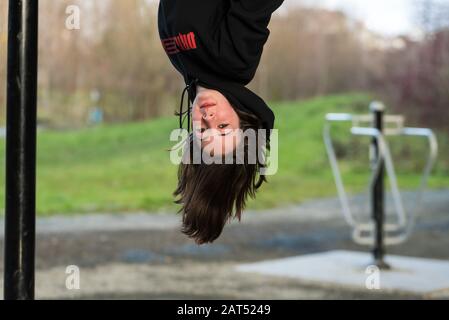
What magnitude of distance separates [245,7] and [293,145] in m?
14.8

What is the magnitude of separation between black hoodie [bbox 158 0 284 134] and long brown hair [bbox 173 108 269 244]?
4 cm

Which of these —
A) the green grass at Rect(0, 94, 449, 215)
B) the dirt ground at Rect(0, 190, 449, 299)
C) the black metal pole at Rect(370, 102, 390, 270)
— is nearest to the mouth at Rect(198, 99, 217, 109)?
the dirt ground at Rect(0, 190, 449, 299)

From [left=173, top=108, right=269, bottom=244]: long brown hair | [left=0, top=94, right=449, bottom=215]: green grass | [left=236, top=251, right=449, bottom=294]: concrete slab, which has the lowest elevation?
[left=236, top=251, right=449, bottom=294]: concrete slab

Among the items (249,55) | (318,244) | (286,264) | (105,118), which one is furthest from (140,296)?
(105,118)

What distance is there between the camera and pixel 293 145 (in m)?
16.3

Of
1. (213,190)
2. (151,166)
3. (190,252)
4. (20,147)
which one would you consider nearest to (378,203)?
(190,252)

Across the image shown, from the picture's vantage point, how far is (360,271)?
6617 millimetres

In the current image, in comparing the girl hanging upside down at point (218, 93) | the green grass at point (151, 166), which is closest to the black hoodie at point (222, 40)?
the girl hanging upside down at point (218, 93)

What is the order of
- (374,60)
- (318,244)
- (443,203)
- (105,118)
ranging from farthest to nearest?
(374,60) < (105,118) < (443,203) < (318,244)

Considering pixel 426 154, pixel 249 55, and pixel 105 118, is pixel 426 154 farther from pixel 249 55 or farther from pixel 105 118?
pixel 249 55

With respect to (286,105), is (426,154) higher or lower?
lower

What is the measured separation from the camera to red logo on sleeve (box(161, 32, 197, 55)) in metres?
1.52

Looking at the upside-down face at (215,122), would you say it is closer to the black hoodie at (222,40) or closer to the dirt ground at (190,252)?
the black hoodie at (222,40)

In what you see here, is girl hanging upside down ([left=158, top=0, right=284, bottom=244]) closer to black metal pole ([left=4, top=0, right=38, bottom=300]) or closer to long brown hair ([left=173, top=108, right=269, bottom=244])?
long brown hair ([left=173, top=108, right=269, bottom=244])
